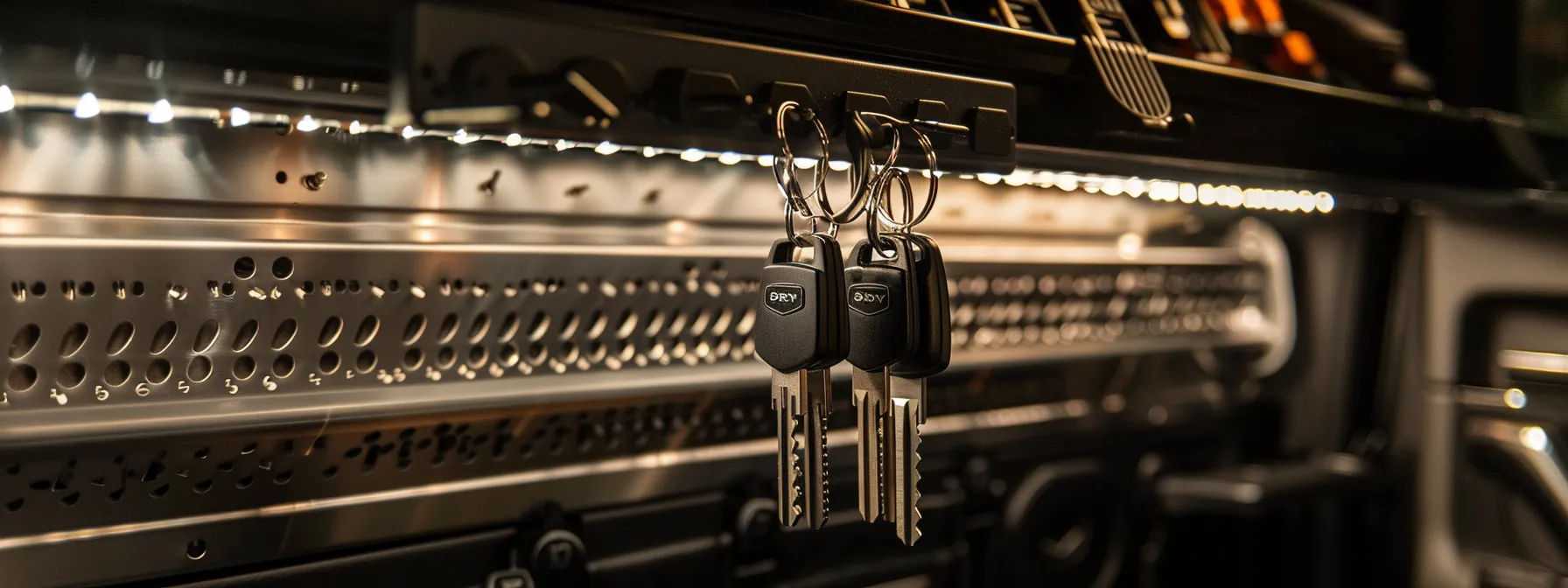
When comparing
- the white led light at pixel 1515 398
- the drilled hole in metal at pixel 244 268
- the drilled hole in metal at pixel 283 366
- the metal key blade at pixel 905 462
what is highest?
the drilled hole in metal at pixel 244 268

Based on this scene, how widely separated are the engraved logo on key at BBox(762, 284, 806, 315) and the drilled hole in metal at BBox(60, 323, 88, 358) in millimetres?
472

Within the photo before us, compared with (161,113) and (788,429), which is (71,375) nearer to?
(161,113)

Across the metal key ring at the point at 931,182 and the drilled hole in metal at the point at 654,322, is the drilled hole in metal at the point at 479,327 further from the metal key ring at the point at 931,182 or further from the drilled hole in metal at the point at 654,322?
the metal key ring at the point at 931,182

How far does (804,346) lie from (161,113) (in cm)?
46

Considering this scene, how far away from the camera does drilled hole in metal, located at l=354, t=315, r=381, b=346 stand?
0.85 meters

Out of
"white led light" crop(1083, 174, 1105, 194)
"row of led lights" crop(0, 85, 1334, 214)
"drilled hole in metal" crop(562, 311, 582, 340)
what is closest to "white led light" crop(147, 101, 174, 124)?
"row of led lights" crop(0, 85, 1334, 214)

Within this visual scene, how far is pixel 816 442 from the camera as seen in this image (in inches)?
25.8

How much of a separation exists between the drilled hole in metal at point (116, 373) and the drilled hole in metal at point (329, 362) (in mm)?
129

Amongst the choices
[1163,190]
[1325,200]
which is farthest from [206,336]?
[1325,200]

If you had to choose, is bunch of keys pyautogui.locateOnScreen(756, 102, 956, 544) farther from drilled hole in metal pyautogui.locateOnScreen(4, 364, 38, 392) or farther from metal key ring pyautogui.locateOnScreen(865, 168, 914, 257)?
drilled hole in metal pyautogui.locateOnScreen(4, 364, 38, 392)

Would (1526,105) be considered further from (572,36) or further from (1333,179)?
(572,36)

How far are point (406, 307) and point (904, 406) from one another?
428 mm

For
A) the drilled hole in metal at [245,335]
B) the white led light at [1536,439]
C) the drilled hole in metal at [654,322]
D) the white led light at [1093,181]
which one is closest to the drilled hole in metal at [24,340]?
the drilled hole in metal at [245,335]

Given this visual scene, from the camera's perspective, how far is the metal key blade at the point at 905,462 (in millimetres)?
667
